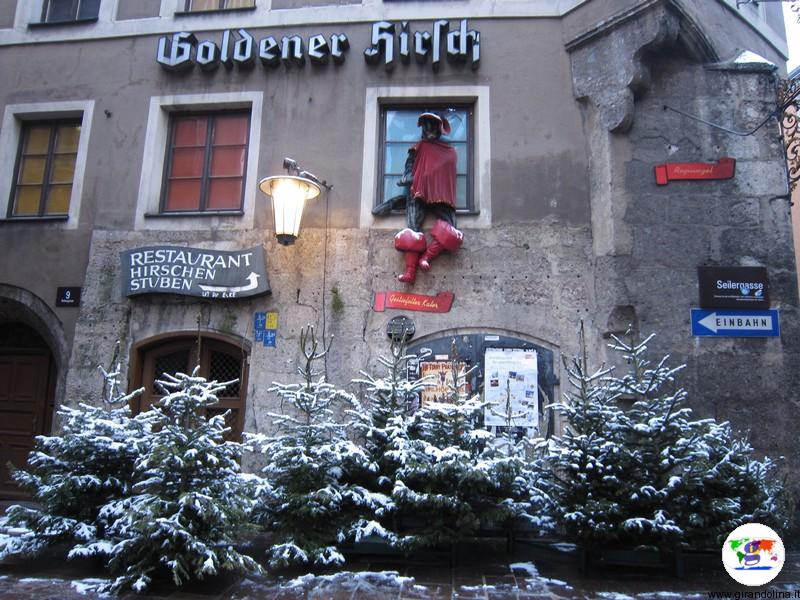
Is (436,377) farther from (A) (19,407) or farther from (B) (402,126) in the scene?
(A) (19,407)

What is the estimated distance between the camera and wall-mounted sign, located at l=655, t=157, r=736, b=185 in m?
7.33

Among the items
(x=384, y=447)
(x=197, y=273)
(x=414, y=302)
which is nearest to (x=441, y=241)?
(x=414, y=302)

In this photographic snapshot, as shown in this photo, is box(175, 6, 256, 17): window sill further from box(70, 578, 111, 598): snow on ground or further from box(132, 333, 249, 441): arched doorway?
box(70, 578, 111, 598): snow on ground

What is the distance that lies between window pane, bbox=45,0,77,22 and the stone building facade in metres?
0.34

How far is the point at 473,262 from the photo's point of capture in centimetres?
760

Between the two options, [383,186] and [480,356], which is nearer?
[480,356]

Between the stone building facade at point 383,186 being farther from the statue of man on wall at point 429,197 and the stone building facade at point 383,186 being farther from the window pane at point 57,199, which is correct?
the statue of man on wall at point 429,197

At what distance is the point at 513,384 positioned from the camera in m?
7.19

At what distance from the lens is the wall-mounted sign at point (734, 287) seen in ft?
23.0

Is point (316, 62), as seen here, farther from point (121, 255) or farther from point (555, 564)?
point (555, 564)

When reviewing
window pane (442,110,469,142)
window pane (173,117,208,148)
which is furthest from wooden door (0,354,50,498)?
window pane (442,110,469,142)

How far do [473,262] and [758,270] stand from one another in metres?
3.21

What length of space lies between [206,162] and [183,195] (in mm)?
549

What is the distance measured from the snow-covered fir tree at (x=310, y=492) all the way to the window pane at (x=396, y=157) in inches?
139
